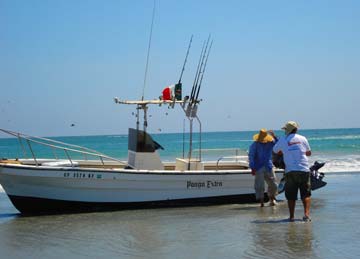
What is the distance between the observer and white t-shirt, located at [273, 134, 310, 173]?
29.0 feet

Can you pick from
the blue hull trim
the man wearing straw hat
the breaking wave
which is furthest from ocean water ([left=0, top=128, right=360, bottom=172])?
the man wearing straw hat

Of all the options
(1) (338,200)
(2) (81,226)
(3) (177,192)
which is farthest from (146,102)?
(1) (338,200)

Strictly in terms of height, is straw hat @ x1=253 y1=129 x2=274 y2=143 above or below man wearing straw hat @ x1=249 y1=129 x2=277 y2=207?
above

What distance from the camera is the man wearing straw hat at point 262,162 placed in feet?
37.6

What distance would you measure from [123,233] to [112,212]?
2.73 meters

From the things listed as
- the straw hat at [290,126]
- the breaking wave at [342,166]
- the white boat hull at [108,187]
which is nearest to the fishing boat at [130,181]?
the white boat hull at [108,187]

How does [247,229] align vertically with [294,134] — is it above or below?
below

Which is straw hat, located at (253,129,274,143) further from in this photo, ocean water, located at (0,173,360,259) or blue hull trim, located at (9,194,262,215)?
blue hull trim, located at (9,194,262,215)

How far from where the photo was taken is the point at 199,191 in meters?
12.4

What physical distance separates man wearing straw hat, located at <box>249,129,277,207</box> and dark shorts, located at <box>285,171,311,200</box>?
2492mm

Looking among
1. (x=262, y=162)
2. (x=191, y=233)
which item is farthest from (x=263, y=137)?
(x=191, y=233)

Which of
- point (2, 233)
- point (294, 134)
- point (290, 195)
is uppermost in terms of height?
point (294, 134)

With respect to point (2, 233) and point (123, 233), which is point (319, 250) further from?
point (2, 233)

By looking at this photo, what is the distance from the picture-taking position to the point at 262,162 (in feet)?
37.9
